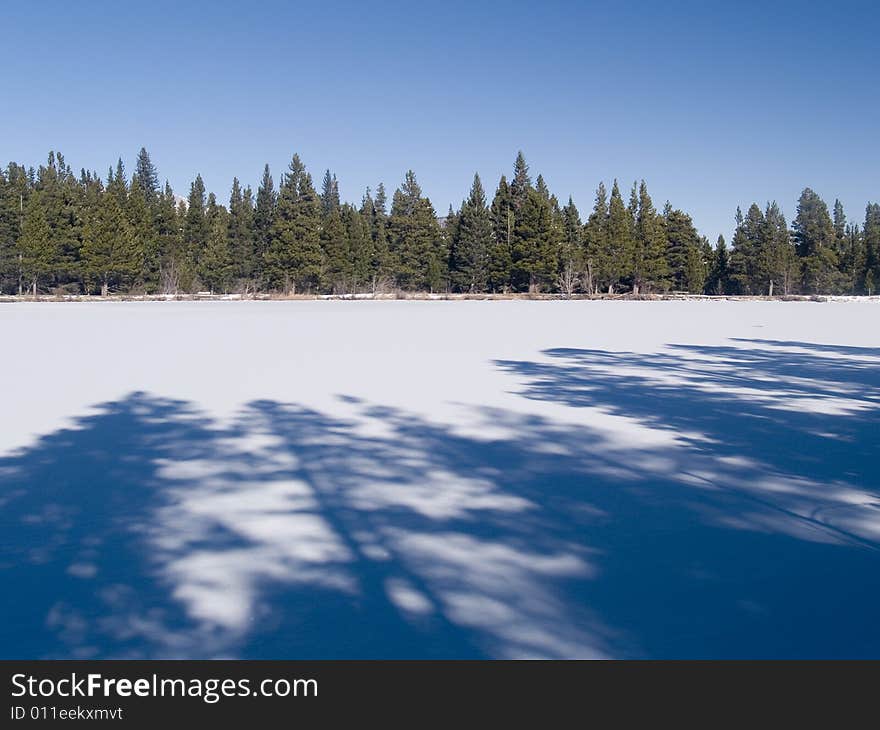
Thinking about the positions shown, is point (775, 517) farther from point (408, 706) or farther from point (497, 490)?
point (408, 706)

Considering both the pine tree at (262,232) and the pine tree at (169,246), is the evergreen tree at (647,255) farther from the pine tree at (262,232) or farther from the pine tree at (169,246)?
the pine tree at (169,246)

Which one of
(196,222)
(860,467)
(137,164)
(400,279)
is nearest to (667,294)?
(400,279)

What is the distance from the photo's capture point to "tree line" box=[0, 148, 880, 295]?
4631 cm

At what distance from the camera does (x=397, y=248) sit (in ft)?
179

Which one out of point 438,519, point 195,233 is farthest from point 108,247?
point 438,519

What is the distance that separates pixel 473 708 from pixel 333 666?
0.45 m

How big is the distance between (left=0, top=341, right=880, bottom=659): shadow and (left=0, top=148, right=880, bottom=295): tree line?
4397 centimetres

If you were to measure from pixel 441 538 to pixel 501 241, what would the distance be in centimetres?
5169

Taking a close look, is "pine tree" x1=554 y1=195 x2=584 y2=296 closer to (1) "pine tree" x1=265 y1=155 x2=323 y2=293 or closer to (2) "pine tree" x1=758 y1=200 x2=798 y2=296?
(2) "pine tree" x1=758 y1=200 x2=798 y2=296

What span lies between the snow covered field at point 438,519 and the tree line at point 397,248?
41.8 metres

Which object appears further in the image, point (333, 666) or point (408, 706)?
point (333, 666)

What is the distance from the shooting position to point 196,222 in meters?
54.8

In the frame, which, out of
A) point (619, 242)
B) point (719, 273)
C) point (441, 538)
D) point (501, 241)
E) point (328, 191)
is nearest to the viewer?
point (441, 538)

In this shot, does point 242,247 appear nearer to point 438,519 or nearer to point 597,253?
point 597,253
